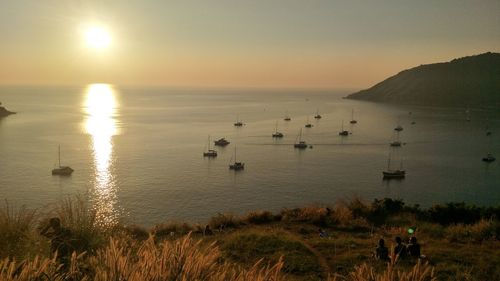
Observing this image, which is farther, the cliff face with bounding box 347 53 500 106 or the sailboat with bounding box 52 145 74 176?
→ the cliff face with bounding box 347 53 500 106

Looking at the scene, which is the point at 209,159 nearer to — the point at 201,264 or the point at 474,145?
the point at 474,145

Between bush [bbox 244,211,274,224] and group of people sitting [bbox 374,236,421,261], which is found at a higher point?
group of people sitting [bbox 374,236,421,261]

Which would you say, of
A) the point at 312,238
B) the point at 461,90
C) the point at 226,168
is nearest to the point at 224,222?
the point at 312,238

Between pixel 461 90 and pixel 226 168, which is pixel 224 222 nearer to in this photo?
pixel 226 168

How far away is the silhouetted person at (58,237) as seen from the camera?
632 cm

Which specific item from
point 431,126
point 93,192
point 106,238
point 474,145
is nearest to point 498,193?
point 474,145

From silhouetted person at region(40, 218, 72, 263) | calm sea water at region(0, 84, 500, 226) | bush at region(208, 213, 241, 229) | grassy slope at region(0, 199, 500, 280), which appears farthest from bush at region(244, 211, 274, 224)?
silhouetted person at region(40, 218, 72, 263)

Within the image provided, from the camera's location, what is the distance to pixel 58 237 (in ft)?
21.4

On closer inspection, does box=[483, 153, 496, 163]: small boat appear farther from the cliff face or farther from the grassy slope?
the cliff face

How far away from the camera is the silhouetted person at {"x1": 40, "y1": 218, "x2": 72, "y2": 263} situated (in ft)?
20.7

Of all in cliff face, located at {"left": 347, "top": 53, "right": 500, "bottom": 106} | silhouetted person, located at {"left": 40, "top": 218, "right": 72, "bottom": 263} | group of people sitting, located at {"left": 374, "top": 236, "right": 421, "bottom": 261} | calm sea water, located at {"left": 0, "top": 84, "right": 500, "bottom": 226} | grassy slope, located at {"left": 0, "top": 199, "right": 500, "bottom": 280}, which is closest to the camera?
silhouetted person, located at {"left": 40, "top": 218, "right": 72, "bottom": 263}

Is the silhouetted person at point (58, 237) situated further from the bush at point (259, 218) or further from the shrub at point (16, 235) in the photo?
the bush at point (259, 218)

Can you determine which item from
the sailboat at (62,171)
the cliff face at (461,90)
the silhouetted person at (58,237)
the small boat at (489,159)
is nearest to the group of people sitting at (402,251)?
the silhouetted person at (58,237)

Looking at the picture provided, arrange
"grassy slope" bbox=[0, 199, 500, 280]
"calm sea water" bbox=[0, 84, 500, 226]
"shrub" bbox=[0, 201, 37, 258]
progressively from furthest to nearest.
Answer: "calm sea water" bbox=[0, 84, 500, 226], "grassy slope" bbox=[0, 199, 500, 280], "shrub" bbox=[0, 201, 37, 258]
